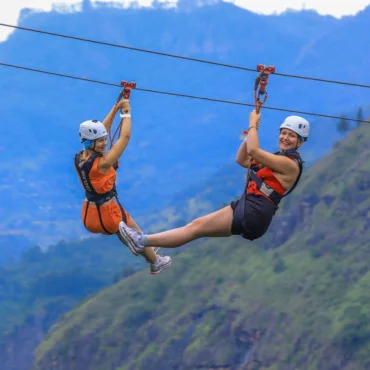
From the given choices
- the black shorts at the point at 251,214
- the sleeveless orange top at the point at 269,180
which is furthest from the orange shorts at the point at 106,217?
the sleeveless orange top at the point at 269,180

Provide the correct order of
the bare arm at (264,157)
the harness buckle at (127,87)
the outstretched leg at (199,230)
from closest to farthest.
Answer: the bare arm at (264,157)
the outstretched leg at (199,230)
the harness buckle at (127,87)

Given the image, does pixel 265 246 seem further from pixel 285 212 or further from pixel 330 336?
pixel 330 336

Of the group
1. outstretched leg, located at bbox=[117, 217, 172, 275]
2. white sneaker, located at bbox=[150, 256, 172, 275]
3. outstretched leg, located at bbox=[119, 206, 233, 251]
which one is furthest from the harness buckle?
white sneaker, located at bbox=[150, 256, 172, 275]

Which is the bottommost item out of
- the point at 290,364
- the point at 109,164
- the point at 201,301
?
the point at 109,164

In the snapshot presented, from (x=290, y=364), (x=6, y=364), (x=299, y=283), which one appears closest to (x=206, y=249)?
(x=299, y=283)

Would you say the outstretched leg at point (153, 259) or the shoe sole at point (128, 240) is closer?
the shoe sole at point (128, 240)

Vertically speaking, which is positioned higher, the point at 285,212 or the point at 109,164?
the point at 285,212

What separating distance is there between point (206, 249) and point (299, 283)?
17212 millimetres

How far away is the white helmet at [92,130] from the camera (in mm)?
13289

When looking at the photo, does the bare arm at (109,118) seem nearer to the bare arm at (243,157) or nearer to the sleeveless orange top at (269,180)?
the bare arm at (243,157)

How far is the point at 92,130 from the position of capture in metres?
13.3

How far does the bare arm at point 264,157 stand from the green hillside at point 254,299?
349ft

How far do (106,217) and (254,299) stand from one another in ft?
396

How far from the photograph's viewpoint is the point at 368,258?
131125 mm
